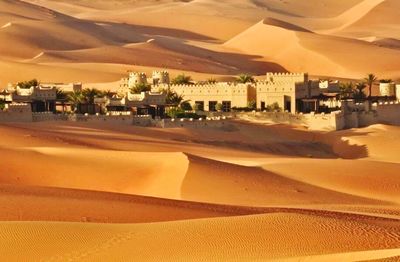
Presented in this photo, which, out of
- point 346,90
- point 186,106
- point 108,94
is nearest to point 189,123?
point 186,106

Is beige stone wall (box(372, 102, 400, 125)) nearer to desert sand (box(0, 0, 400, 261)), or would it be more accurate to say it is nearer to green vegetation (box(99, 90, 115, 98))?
desert sand (box(0, 0, 400, 261))

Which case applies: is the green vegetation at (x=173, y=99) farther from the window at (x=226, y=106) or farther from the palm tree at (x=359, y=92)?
the palm tree at (x=359, y=92)

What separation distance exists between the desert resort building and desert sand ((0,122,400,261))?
68.3 inches

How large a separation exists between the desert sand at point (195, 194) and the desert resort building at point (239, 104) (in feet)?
5.69

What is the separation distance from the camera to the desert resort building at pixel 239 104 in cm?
4084

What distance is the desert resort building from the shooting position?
4084cm

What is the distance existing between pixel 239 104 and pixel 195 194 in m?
21.1

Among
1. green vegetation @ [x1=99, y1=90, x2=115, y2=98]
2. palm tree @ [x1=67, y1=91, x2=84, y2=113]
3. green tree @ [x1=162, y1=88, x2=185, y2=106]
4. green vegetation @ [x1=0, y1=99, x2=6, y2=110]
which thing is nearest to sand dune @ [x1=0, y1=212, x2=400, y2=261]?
green vegetation @ [x1=0, y1=99, x2=6, y2=110]

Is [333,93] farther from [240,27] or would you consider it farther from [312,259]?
[240,27]

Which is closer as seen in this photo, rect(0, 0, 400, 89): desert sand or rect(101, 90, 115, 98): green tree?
rect(101, 90, 115, 98): green tree

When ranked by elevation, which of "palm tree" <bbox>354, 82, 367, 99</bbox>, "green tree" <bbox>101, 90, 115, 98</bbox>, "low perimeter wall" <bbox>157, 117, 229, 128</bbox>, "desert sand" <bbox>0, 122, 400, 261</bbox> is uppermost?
"green tree" <bbox>101, 90, 115, 98</bbox>

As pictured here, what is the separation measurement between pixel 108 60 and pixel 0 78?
16.7 metres

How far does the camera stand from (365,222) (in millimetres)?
16703

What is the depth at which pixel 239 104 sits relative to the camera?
44062mm
